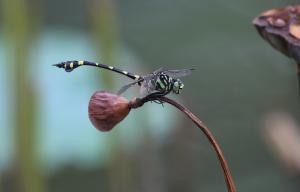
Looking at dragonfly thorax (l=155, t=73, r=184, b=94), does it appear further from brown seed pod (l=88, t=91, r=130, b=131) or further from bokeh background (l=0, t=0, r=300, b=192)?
bokeh background (l=0, t=0, r=300, b=192)

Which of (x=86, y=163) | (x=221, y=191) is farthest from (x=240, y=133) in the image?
(x=86, y=163)

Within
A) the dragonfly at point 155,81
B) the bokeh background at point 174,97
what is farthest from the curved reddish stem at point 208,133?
the bokeh background at point 174,97

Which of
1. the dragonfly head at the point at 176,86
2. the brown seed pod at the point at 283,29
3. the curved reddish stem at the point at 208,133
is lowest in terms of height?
the curved reddish stem at the point at 208,133

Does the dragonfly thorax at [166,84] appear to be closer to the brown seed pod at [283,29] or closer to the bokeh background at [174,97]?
the brown seed pod at [283,29]

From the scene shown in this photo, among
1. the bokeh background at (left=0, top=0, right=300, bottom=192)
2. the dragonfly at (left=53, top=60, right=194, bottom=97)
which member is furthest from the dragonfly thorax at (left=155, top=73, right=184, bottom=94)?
the bokeh background at (left=0, top=0, right=300, bottom=192)

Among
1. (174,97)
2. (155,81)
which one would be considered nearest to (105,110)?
(155,81)

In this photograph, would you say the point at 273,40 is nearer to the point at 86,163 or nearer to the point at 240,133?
the point at 86,163

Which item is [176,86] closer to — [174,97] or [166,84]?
[166,84]

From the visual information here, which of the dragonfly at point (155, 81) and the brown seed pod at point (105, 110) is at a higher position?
the dragonfly at point (155, 81)
